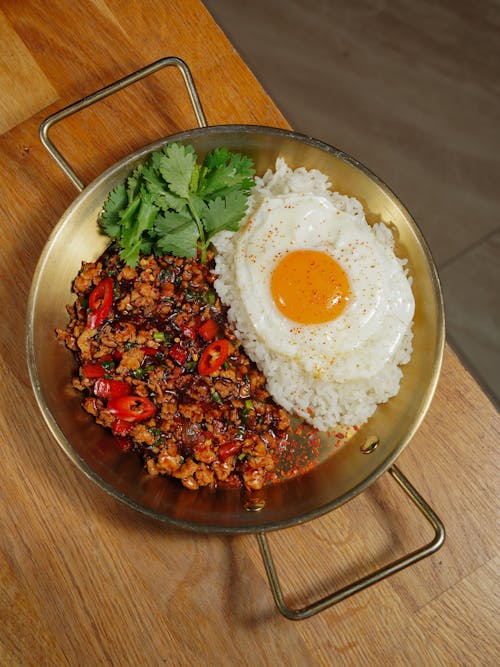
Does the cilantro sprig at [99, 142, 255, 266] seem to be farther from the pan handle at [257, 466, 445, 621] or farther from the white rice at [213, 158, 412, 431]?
the pan handle at [257, 466, 445, 621]

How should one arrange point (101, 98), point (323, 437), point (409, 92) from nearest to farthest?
point (101, 98), point (323, 437), point (409, 92)

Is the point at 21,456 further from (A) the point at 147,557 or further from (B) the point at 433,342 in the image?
(B) the point at 433,342

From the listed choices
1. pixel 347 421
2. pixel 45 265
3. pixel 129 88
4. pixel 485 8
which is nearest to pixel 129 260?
pixel 45 265

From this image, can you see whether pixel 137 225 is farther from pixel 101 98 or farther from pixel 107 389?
pixel 107 389

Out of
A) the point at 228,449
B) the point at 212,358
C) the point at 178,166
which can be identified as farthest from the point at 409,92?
the point at 228,449

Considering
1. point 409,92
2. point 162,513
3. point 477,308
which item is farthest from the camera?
point 409,92

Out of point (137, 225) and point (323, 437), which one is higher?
point (137, 225)
